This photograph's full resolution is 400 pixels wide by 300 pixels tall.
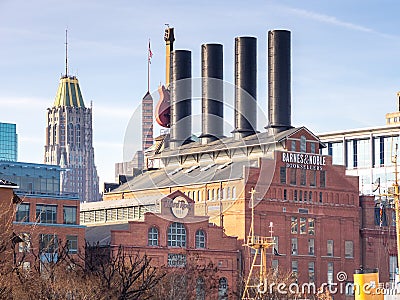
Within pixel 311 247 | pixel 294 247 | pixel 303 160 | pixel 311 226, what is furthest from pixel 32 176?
pixel 311 247

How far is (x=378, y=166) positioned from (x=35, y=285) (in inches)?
5614

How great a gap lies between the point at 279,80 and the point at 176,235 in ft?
80.3

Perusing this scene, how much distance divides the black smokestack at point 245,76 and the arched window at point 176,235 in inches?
890

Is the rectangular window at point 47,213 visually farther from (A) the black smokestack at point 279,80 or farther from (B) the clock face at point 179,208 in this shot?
(A) the black smokestack at point 279,80

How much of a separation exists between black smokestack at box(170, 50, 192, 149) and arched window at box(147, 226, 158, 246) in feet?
101

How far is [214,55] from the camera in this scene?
454 feet

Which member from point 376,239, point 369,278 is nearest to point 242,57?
point 376,239

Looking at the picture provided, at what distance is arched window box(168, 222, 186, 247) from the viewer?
114562mm

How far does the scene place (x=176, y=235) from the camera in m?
115

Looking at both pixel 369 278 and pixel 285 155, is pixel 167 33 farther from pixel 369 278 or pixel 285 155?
pixel 369 278

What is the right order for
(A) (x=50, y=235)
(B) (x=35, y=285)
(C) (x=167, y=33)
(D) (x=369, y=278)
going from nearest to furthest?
(B) (x=35, y=285)
(D) (x=369, y=278)
(A) (x=50, y=235)
(C) (x=167, y=33)

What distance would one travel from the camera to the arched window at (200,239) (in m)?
116

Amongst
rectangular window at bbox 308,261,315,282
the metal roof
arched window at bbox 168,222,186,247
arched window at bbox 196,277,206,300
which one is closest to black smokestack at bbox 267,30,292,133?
rectangular window at bbox 308,261,315,282

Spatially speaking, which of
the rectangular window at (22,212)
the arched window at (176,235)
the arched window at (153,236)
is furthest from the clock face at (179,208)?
the rectangular window at (22,212)
